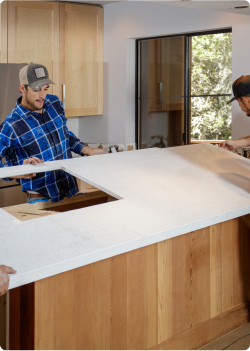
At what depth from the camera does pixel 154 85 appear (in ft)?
13.9

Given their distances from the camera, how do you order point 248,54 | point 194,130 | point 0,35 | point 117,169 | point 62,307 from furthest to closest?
point 194,130 → point 0,35 → point 248,54 → point 117,169 → point 62,307

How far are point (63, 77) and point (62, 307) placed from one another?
10.5 feet

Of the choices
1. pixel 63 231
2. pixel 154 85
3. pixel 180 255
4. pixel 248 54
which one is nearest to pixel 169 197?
pixel 180 255

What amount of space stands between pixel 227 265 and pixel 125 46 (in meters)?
2.96

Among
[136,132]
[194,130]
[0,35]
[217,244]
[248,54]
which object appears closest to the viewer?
[217,244]

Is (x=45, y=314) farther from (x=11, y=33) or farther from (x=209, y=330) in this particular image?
(x=11, y=33)

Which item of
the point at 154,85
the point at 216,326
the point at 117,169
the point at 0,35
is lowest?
the point at 216,326

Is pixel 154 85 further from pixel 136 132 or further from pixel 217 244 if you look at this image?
pixel 217 244

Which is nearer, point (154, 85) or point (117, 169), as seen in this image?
point (117, 169)

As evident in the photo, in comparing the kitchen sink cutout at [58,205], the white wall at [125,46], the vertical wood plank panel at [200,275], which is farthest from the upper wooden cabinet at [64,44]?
the vertical wood plank panel at [200,275]

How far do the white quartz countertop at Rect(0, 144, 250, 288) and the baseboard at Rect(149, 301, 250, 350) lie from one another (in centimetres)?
50

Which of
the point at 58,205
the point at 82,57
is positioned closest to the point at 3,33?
→ the point at 82,57

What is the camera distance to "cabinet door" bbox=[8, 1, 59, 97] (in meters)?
3.79

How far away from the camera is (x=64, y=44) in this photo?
13.6 feet
